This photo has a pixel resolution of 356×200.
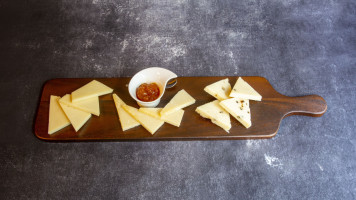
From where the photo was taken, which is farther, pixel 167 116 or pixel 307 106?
pixel 307 106

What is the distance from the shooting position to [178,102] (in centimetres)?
181

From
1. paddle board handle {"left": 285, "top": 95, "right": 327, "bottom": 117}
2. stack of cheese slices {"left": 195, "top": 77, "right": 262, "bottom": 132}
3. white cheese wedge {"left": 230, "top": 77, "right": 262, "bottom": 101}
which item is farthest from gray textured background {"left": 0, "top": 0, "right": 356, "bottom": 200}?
white cheese wedge {"left": 230, "top": 77, "right": 262, "bottom": 101}

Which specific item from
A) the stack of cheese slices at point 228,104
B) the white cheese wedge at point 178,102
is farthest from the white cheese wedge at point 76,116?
the stack of cheese slices at point 228,104

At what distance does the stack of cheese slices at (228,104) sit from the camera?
5.72ft

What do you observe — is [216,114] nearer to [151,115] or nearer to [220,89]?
[220,89]

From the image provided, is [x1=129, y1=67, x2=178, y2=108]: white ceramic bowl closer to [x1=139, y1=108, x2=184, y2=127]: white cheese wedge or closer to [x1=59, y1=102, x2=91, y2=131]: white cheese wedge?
[x1=139, y1=108, x2=184, y2=127]: white cheese wedge

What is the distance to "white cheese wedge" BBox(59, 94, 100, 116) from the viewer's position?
1.77 metres

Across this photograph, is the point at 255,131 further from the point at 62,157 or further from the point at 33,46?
the point at 33,46

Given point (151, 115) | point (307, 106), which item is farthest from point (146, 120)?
point (307, 106)

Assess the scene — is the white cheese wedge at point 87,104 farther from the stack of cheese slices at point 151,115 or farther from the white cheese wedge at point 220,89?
the white cheese wedge at point 220,89

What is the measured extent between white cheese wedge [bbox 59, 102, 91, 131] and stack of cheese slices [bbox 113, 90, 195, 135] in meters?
0.22

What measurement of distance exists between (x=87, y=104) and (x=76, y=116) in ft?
0.36

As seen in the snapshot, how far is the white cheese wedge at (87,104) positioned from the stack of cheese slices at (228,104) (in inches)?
27.4

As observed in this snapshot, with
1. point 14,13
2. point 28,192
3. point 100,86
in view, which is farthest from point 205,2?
point 28,192
